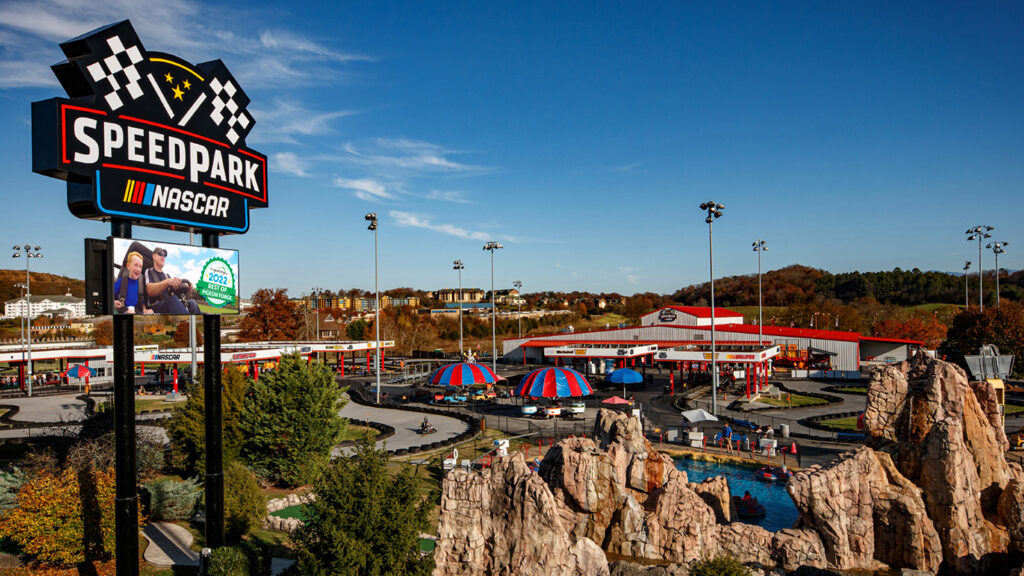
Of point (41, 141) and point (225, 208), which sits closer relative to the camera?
point (41, 141)

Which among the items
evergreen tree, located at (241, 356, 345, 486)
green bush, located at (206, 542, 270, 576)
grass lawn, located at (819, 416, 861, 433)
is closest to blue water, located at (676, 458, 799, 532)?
grass lawn, located at (819, 416, 861, 433)

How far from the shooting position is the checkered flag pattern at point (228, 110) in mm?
14656

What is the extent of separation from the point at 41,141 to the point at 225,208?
13.8 feet

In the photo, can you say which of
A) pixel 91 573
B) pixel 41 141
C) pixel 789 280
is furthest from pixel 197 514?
pixel 789 280

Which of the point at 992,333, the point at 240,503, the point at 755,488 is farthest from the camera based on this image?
the point at 992,333

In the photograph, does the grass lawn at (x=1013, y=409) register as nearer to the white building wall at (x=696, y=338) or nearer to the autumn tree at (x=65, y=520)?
the white building wall at (x=696, y=338)

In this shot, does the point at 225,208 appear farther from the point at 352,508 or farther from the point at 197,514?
the point at 197,514

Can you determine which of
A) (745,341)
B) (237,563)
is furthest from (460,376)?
(745,341)

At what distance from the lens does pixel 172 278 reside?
13.8 m

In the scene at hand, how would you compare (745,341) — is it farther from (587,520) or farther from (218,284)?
(218,284)

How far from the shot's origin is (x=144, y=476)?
22.7 meters

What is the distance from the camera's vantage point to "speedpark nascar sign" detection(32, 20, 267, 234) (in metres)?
11.5

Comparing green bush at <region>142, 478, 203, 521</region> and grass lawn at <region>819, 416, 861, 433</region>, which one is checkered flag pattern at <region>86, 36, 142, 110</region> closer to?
green bush at <region>142, 478, 203, 521</region>

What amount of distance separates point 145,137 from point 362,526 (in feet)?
29.8
